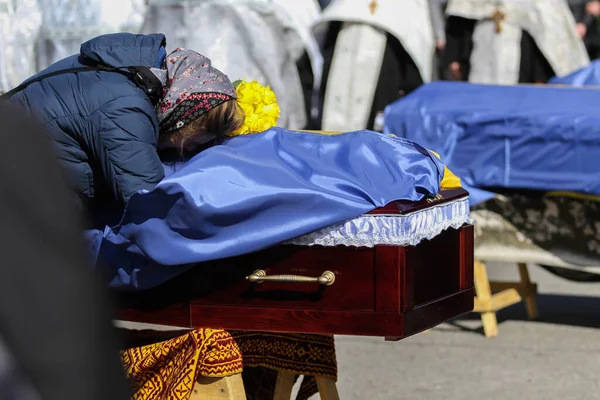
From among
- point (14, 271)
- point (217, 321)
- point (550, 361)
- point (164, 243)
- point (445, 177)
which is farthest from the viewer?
point (550, 361)

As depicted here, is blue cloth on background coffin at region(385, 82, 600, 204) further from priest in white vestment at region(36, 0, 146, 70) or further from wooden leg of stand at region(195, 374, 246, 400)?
wooden leg of stand at region(195, 374, 246, 400)

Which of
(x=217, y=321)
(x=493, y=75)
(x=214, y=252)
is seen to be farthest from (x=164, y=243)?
(x=493, y=75)

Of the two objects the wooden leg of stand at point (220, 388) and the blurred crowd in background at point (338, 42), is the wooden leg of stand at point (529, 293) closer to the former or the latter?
the blurred crowd in background at point (338, 42)

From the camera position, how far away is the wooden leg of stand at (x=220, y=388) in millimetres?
2688

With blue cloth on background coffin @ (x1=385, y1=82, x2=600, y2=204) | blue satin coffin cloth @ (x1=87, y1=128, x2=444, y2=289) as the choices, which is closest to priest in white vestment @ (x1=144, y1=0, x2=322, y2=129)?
blue cloth on background coffin @ (x1=385, y1=82, x2=600, y2=204)

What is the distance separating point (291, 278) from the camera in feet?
8.50

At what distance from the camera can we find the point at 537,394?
14.2 feet

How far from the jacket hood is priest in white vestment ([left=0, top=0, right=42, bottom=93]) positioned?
453 cm

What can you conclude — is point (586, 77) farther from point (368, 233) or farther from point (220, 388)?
point (220, 388)

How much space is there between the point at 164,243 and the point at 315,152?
18.5 inches

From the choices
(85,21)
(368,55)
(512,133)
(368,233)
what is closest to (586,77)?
(512,133)

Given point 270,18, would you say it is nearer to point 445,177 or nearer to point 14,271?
point 445,177

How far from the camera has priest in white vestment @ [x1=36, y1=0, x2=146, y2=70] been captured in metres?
6.69

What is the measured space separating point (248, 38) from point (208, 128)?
4018mm
